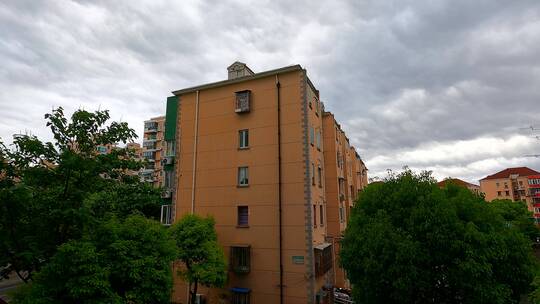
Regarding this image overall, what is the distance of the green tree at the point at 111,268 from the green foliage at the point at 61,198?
5 centimetres

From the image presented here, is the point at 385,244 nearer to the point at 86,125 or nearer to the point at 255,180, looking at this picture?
the point at 255,180

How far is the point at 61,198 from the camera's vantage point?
1036 cm

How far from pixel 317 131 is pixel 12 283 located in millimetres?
40085

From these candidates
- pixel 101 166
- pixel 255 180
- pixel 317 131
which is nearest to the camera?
pixel 101 166

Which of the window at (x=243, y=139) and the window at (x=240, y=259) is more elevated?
the window at (x=243, y=139)

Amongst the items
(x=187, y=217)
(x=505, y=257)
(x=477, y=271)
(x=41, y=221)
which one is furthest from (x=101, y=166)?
(x=505, y=257)

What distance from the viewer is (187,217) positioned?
22391 millimetres

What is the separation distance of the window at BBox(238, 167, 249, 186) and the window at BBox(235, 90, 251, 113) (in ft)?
15.6

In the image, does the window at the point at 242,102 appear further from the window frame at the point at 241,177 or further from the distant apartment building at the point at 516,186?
the distant apartment building at the point at 516,186

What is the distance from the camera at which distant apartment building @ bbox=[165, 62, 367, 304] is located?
22.1m

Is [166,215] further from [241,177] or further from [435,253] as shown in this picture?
[435,253]

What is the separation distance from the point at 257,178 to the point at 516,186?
314 feet

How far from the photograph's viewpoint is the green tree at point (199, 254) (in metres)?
19.9

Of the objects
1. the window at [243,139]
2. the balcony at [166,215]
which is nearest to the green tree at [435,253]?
the window at [243,139]
